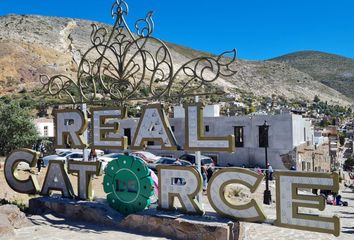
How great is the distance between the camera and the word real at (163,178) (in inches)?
380

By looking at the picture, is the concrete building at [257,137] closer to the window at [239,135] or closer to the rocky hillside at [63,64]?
the window at [239,135]

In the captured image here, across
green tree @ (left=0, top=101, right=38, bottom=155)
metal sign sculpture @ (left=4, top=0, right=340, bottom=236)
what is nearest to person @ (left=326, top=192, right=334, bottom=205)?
metal sign sculpture @ (left=4, top=0, right=340, bottom=236)

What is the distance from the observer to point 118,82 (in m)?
12.8

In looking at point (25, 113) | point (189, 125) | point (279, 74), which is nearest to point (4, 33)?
point (25, 113)

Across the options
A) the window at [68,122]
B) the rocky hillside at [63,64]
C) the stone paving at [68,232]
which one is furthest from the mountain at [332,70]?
the stone paving at [68,232]

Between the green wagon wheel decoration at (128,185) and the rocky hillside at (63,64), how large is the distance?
106 ft

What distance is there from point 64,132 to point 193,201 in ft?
15.5

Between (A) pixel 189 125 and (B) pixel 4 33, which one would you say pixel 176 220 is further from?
(B) pixel 4 33

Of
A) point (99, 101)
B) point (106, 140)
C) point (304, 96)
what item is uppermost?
point (304, 96)

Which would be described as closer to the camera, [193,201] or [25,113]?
[193,201]

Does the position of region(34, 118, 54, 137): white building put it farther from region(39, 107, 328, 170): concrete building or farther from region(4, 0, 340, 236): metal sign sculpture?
region(4, 0, 340, 236): metal sign sculpture

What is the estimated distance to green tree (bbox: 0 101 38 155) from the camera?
90.5 ft

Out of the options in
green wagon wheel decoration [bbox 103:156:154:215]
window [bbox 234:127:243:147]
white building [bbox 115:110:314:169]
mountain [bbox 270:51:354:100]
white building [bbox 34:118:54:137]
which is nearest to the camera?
green wagon wheel decoration [bbox 103:156:154:215]

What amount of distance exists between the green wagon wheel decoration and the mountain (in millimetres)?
174012
